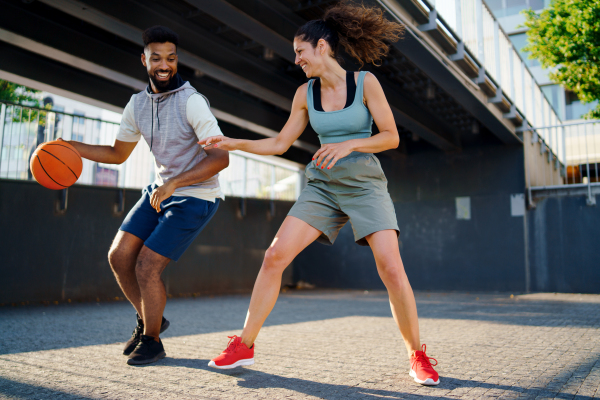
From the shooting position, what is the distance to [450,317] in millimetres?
6906

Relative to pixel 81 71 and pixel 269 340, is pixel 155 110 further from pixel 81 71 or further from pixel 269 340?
pixel 81 71

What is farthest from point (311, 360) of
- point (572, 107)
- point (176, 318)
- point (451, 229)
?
point (572, 107)

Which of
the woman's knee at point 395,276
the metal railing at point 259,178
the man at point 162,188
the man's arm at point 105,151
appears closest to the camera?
the woman's knee at point 395,276

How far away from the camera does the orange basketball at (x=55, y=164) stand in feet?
11.0

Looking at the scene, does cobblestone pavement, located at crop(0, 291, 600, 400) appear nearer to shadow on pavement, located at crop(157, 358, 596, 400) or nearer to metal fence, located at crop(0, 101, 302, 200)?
shadow on pavement, located at crop(157, 358, 596, 400)

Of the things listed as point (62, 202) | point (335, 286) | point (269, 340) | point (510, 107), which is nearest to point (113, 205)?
point (62, 202)

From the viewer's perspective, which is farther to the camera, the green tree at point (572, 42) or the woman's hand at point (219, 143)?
the green tree at point (572, 42)

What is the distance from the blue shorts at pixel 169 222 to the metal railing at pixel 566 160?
11.9 metres

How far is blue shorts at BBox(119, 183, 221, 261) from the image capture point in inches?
129

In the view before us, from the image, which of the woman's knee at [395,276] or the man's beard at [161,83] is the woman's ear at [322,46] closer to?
the man's beard at [161,83]

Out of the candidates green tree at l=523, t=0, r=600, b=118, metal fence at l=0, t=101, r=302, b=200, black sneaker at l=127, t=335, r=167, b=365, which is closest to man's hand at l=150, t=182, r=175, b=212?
black sneaker at l=127, t=335, r=167, b=365

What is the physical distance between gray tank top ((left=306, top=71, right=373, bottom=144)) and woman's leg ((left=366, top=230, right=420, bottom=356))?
2.20 ft

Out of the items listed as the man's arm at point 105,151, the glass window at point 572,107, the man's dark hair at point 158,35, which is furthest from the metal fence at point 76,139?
the glass window at point 572,107

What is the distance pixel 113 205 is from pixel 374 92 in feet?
28.8
